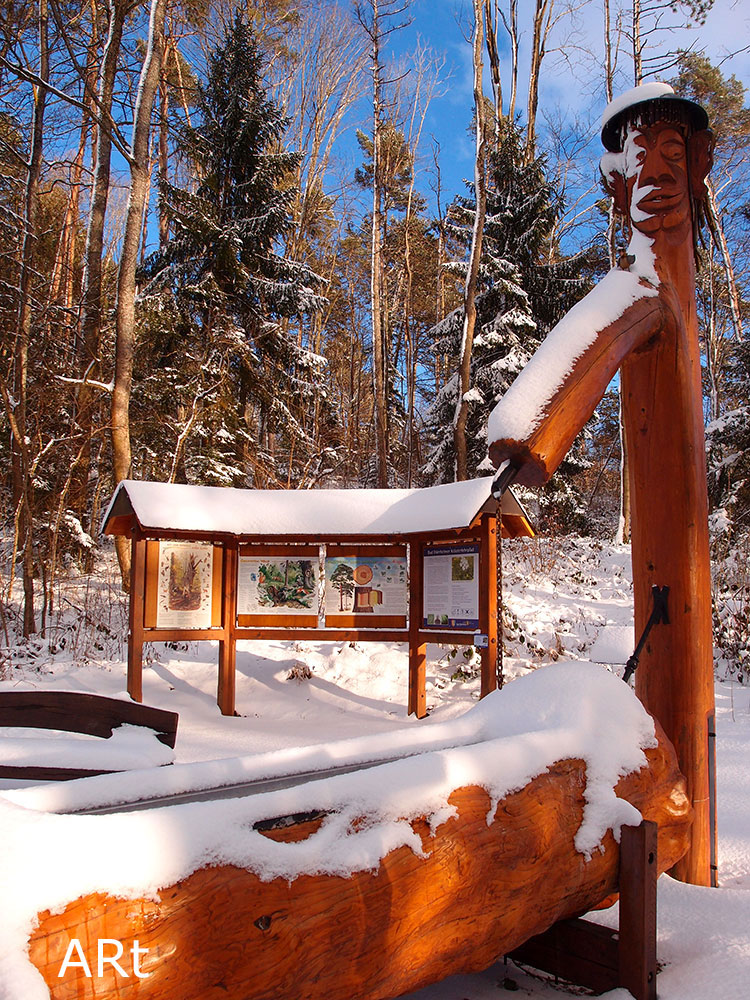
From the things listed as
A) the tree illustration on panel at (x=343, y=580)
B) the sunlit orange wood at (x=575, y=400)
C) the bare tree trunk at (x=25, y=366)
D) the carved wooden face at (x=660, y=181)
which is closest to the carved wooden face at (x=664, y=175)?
the carved wooden face at (x=660, y=181)

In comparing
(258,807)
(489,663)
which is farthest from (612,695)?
(489,663)

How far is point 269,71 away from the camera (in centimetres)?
2067

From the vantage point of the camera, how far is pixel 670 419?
3.05 metres

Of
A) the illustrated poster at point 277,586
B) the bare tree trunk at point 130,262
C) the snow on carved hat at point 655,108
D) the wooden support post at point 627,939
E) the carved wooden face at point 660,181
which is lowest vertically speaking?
the wooden support post at point 627,939

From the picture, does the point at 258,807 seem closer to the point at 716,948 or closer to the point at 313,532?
the point at 716,948

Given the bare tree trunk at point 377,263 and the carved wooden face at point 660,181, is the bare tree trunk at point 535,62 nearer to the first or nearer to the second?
the bare tree trunk at point 377,263

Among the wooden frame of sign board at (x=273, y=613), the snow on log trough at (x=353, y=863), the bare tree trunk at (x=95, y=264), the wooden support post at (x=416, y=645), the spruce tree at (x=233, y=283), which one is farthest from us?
the spruce tree at (x=233, y=283)

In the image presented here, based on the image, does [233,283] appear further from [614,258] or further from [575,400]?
[575,400]

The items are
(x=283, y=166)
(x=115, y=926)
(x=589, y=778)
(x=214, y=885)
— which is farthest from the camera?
(x=283, y=166)

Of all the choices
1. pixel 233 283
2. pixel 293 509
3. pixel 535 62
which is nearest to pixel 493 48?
pixel 535 62

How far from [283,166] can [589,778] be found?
16110 millimetres

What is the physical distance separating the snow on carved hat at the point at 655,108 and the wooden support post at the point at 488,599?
3.85 m

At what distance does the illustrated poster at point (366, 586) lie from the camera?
299 inches

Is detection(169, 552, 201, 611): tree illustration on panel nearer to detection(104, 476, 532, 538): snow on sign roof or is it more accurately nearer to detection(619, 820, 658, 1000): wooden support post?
detection(104, 476, 532, 538): snow on sign roof
